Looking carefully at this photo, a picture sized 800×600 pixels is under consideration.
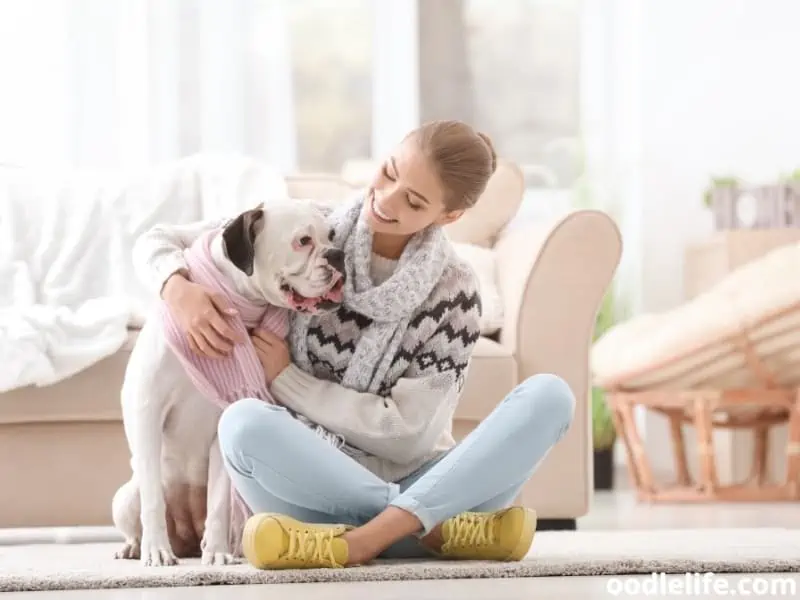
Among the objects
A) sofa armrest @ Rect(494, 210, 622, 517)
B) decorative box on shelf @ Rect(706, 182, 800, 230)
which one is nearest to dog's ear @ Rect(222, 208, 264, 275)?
sofa armrest @ Rect(494, 210, 622, 517)

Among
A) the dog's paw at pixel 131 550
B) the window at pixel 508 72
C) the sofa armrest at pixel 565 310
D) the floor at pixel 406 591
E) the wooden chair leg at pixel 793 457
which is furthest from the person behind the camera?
the window at pixel 508 72

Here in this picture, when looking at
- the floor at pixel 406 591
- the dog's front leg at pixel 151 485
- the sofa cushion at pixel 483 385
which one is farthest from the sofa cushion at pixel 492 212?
the floor at pixel 406 591

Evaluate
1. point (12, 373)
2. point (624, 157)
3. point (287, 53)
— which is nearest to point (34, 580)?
point (12, 373)

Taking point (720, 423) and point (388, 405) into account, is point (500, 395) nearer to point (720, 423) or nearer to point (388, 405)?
point (388, 405)

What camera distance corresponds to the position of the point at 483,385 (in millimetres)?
2727

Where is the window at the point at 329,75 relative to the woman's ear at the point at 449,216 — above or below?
above

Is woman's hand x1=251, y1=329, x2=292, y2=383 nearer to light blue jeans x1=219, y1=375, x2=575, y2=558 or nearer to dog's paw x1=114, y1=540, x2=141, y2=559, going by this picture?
light blue jeans x1=219, y1=375, x2=575, y2=558

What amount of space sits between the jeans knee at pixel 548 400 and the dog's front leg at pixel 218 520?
478 mm

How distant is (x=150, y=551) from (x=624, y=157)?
3.35 metres

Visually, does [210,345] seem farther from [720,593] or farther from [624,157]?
[624,157]

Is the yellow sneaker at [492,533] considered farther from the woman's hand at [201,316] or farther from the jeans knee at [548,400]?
the woman's hand at [201,316]

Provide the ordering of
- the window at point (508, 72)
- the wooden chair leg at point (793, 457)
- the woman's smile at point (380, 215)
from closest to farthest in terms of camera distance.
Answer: the woman's smile at point (380, 215) → the wooden chair leg at point (793, 457) → the window at point (508, 72)

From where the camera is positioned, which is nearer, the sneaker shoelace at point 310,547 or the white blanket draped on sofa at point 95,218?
the sneaker shoelace at point 310,547

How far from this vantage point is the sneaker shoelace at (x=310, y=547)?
1.73 m
